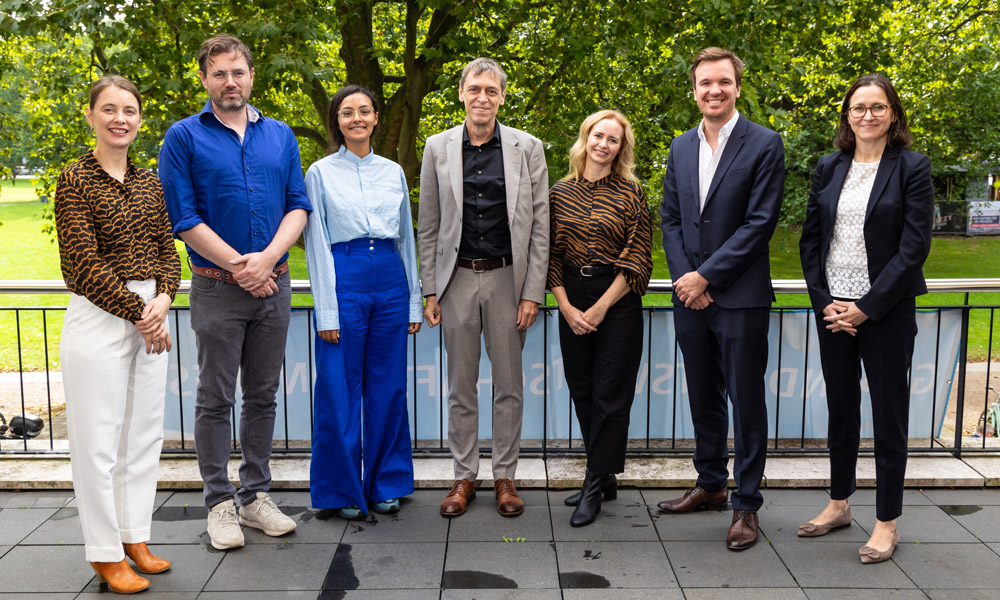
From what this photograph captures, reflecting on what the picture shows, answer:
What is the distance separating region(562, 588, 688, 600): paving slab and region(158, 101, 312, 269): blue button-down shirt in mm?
2034

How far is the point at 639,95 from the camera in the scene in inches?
317

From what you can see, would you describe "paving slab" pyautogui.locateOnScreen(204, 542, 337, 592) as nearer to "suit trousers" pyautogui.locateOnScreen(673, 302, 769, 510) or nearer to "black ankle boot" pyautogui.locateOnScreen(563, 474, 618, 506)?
"black ankle boot" pyautogui.locateOnScreen(563, 474, 618, 506)

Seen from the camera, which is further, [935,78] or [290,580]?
[935,78]

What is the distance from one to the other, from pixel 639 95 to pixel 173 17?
14.9 feet

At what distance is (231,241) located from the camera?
11.5 ft

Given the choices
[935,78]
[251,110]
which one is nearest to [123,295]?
[251,110]

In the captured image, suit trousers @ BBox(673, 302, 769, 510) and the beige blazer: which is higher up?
the beige blazer

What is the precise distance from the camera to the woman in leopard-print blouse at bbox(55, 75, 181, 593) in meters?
3.03

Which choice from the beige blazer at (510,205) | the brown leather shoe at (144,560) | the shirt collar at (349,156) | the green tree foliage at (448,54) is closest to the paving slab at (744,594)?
the beige blazer at (510,205)

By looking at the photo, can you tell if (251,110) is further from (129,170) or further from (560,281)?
(560,281)

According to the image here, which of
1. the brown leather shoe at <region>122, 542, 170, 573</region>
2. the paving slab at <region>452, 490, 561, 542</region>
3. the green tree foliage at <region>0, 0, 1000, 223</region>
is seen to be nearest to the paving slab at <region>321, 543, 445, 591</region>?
the paving slab at <region>452, 490, 561, 542</region>

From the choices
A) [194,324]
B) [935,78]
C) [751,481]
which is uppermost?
[935,78]

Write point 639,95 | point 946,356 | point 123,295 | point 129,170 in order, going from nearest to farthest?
point 123,295 < point 129,170 < point 946,356 < point 639,95

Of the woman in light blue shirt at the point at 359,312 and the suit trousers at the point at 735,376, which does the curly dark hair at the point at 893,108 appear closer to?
the suit trousers at the point at 735,376
